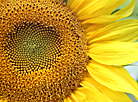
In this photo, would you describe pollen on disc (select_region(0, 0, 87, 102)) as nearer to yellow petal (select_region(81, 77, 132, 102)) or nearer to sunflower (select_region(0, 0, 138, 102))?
sunflower (select_region(0, 0, 138, 102))

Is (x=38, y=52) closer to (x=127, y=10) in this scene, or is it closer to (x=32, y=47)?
(x=32, y=47)

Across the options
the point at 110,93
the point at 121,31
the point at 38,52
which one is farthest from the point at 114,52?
the point at 38,52

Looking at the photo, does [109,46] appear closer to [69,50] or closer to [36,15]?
[69,50]

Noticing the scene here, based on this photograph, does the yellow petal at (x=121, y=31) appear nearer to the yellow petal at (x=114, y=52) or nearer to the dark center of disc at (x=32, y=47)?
the yellow petal at (x=114, y=52)

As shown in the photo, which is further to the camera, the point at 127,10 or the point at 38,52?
the point at 127,10

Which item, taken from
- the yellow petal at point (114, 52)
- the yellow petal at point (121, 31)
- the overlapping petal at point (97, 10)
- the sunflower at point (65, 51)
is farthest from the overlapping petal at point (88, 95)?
the overlapping petal at point (97, 10)

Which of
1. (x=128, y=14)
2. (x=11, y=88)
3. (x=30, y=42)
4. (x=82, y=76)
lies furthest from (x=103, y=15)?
(x=11, y=88)

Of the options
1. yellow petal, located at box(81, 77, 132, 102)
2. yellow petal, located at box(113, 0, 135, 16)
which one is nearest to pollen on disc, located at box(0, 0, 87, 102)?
yellow petal, located at box(81, 77, 132, 102)
